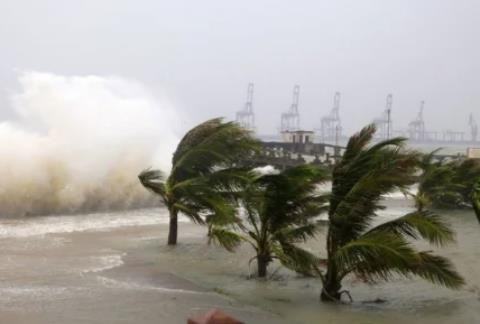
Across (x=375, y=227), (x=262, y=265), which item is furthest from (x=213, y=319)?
(x=262, y=265)

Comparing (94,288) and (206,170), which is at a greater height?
(206,170)

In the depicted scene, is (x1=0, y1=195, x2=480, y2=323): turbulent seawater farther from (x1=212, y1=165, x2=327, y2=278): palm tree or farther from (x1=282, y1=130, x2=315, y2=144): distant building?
(x1=282, y1=130, x2=315, y2=144): distant building

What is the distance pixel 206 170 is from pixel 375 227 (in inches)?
213

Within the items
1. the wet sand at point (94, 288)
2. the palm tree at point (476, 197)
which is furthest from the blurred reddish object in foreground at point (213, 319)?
the palm tree at point (476, 197)

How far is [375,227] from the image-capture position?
27.5 ft

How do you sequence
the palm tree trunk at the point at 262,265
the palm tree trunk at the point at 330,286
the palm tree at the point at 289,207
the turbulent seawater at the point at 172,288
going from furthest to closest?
the palm tree trunk at the point at 262,265
the palm tree at the point at 289,207
the palm tree trunk at the point at 330,286
the turbulent seawater at the point at 172,288

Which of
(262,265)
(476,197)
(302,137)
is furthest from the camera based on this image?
(302,137)

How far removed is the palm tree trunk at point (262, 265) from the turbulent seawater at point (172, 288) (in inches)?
8.1

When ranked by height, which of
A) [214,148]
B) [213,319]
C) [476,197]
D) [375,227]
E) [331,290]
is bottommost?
[331,290]

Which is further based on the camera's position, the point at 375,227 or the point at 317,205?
the point at 317,205

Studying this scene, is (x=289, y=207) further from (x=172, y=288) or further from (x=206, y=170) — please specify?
(x=206, y=170)

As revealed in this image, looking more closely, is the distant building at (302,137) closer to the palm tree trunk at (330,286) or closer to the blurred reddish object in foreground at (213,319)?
the palm tree trunk at (330,286)

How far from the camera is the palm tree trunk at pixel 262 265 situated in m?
10.3

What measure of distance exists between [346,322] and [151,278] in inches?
147
